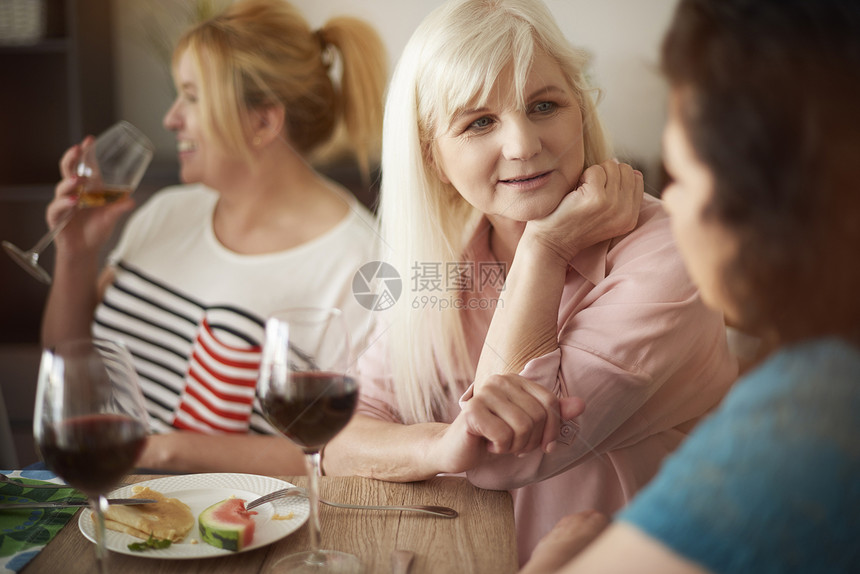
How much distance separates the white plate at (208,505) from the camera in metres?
0.66

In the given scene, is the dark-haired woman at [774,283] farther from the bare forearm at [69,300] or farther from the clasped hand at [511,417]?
the bare forearm at [69,300]

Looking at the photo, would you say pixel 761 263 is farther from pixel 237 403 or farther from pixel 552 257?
pixel 237 403

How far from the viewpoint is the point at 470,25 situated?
2.45 ft

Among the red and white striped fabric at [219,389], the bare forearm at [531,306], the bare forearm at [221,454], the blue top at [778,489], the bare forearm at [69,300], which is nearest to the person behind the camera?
the blue top at [778,489]

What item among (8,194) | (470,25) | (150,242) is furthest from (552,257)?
(8,194)

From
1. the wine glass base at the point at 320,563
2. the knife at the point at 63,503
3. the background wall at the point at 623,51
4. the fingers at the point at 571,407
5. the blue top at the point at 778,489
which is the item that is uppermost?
the background wall at the point at 623,51

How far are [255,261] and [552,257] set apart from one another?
2.75 ft

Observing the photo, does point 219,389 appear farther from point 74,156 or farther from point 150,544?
point 150,544

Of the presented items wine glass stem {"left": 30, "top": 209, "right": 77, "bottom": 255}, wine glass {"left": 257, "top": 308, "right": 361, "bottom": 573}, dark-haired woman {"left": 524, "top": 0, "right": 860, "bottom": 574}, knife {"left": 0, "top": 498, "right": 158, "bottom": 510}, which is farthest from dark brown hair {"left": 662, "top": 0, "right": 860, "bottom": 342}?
wine glass stem {"left": 30, "top": 209, "right": 77, "bottom": 255}

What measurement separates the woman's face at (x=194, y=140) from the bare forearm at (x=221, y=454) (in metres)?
0.45

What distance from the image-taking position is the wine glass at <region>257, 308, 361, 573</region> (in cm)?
64

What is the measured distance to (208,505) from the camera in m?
0.76

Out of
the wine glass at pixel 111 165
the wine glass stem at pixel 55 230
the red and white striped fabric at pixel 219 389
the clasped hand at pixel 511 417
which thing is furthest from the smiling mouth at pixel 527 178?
the wine glass stem at pixel 55 230

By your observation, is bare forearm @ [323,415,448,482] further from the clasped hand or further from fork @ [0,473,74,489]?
fork @ [0,473,74,489]
